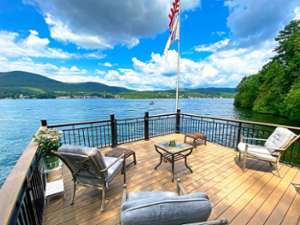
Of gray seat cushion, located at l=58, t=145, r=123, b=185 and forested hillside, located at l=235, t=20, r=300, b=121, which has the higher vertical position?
forested hillside, located at l=235, t=20, r=300, b=121

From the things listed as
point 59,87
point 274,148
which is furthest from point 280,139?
point 59,87

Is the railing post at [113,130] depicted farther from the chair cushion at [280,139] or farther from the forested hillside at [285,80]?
the forested hillside at [285,80]

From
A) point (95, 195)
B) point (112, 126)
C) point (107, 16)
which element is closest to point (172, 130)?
point (112, 126)

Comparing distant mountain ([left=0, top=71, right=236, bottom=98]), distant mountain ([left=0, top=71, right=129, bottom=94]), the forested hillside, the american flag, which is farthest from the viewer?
distant mountain ([left=0, top=71, right=129, bottom=94])

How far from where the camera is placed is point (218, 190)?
2.74 metres

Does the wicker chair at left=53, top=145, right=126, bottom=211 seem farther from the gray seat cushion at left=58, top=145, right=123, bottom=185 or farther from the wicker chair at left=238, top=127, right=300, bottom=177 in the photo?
the wicker chair at left=238, top=127, right=300, bottom=177

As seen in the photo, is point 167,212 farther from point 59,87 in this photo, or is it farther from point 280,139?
point 59,87

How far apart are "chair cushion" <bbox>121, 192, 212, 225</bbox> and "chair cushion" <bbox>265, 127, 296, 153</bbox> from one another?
322 centimetres

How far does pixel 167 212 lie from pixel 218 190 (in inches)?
88.1

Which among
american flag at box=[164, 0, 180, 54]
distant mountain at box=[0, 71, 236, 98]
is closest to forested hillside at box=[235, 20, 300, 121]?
american flag at box=[164, 0, 180, 54]

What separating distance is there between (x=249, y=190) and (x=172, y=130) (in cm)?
392

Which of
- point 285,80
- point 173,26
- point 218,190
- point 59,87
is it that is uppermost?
point 59,87

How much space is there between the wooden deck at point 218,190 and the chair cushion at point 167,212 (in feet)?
3.74

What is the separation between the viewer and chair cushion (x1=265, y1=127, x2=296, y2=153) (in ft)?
10.4
